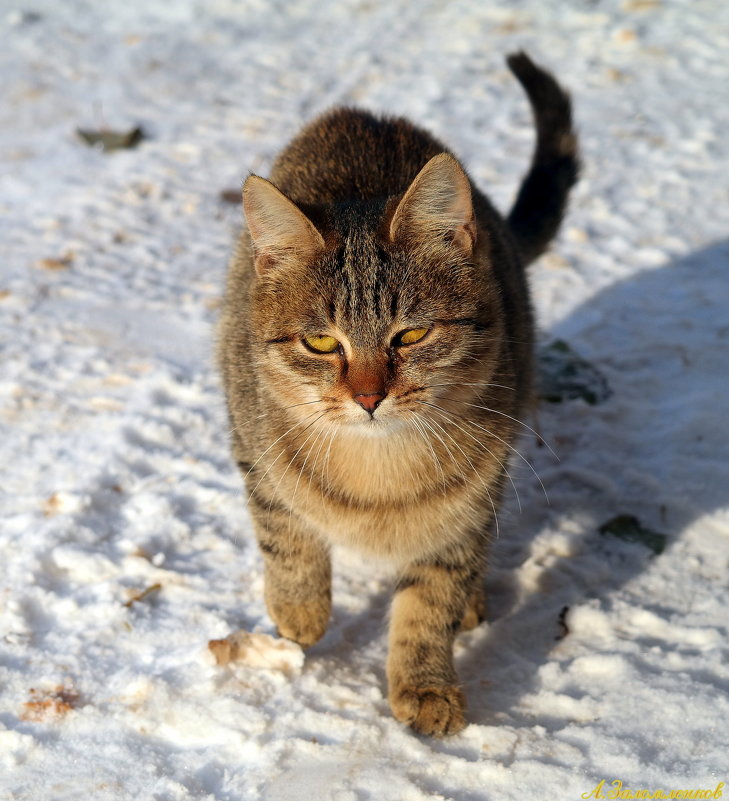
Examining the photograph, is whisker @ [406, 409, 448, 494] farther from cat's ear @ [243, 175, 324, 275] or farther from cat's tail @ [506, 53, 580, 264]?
cat's tail @ [506, 53, 580, 264]

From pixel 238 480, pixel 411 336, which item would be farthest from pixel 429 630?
pixel 238 480

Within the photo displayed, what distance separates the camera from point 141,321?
3.96m

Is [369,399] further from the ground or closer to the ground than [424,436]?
further from the ground

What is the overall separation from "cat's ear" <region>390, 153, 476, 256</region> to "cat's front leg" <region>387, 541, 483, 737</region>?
2.78 feet

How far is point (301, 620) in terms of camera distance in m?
2.50

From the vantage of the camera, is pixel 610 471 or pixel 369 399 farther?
pixel 610 471

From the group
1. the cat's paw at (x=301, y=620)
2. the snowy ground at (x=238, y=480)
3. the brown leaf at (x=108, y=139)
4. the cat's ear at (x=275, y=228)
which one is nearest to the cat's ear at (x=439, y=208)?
the cat's ear at (x=275, y=228)

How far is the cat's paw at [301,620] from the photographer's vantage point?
8.20 ft

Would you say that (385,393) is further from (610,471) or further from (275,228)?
(610,471)

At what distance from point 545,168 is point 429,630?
6.51ft
